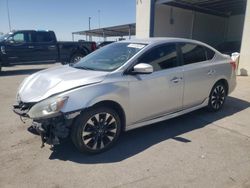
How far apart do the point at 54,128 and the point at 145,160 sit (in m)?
1.32

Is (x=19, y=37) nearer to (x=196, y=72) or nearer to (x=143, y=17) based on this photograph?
(x=143, y=17)

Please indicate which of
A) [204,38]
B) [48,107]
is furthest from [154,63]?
[204,38]

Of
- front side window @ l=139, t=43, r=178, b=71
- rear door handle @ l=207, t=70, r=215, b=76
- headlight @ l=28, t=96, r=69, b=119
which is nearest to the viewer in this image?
headlight @ l=28, t=96, r=69, b=119

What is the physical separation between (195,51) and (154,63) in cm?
127

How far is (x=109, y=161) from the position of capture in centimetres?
328

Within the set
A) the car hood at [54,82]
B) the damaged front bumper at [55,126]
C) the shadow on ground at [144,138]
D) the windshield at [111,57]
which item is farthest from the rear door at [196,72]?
the damaged front bumper at [55,126]

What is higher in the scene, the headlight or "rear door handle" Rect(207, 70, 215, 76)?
"rear door handle" Rect(207, 70, 215, 76)

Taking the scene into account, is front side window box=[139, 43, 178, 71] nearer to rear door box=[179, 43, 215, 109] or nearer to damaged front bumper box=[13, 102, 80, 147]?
rear door box=[179, 43, 215, 109]

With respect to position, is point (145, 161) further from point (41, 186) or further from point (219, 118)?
point (219, 118)

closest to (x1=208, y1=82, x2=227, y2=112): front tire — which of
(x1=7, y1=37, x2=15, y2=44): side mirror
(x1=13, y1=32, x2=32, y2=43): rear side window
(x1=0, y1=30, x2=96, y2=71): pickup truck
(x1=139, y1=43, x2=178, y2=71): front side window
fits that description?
(x1=139, y1=43, x2=178, y2=71): front side window

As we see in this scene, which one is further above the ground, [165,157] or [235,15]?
[235,15]

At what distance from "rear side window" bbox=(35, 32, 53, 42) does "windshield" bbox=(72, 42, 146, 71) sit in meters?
9.00

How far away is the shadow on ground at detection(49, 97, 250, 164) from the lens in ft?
11.1

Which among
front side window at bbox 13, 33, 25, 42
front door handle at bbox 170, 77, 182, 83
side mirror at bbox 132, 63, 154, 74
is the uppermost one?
front side window at bbox 13, 33, 25, 42
